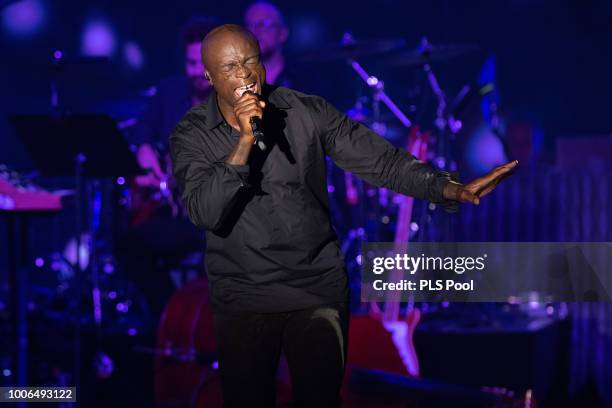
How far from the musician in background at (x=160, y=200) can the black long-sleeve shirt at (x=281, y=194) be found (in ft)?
11.8

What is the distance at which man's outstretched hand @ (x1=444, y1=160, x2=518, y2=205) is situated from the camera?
2727 millimetres

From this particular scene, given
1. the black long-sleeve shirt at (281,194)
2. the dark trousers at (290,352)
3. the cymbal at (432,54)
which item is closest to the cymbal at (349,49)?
the cymbal at (432,54)

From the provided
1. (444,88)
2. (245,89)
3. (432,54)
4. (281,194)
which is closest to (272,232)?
(281,194)

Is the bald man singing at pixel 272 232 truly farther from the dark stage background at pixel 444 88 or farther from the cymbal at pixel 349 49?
the cymbal at pixel 349 49

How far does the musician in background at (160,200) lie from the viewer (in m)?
6.52

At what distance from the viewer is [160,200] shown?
21.7ft

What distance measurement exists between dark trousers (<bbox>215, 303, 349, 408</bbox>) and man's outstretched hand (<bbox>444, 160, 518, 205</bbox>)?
0.53 metres

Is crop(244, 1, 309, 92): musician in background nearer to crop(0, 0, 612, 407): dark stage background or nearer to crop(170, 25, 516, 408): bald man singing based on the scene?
crop(0, 0, 612, 407): dark stage background

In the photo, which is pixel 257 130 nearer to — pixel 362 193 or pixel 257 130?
pixel 257 130

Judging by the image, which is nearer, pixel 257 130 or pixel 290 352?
pixel 257 130

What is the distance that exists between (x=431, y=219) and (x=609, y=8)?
3759 millimetres

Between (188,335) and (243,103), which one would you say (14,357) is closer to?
(188,335)

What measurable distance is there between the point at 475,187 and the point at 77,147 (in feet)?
10.8

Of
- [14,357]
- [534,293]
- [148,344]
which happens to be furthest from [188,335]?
[534,293]
